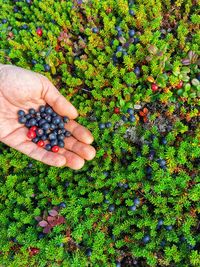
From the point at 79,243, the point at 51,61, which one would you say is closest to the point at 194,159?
the point at 79,243

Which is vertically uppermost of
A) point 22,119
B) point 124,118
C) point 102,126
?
point 124,118

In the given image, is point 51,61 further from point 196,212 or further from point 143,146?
point 196,212

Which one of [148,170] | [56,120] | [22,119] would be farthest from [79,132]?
Answer: [148,170]

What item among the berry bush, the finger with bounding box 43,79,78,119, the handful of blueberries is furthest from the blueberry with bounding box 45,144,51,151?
the finger with bounding box 43,79,78,119

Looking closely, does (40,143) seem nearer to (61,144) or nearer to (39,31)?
(61,144)

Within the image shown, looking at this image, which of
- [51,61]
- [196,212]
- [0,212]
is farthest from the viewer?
[51,61]

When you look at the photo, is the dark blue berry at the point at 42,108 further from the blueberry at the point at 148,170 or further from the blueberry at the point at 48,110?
the blueberry at the point at 148,170
